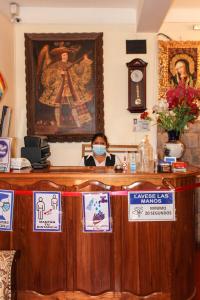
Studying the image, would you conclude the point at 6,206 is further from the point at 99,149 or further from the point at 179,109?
the point at 179,109

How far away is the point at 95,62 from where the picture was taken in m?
4.48

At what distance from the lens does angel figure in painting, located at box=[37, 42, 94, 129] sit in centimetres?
448

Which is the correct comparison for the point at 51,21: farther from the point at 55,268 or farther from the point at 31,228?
the point at 55,268

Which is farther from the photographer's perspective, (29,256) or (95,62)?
(95,62)

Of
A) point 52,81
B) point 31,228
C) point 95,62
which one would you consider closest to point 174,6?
point 95,62

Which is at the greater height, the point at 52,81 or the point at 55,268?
the point at 52,81

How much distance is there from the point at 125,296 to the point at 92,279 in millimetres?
291

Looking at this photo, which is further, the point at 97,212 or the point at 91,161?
the point at 91,161

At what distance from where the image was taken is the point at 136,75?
177 inches

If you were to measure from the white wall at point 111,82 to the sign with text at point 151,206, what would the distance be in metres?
2.07

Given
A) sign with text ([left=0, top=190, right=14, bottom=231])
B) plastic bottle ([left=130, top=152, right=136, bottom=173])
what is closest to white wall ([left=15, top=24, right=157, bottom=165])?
plastic bottle ([left=130, top=152, right=136, bottom=173])

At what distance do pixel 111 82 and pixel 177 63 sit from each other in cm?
94

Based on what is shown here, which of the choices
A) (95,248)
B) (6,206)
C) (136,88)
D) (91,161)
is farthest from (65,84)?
(95,248)

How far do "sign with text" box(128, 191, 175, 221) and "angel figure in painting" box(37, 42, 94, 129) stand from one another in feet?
7.03
